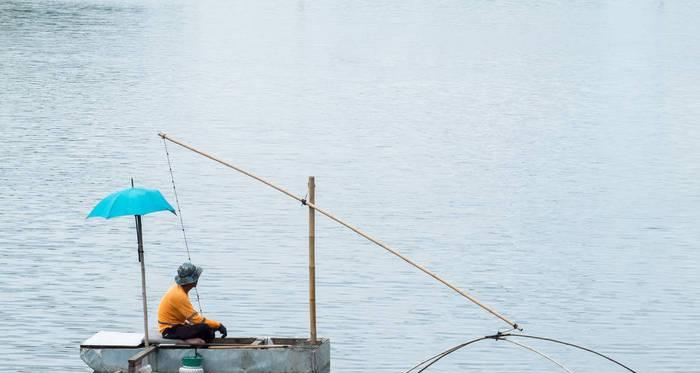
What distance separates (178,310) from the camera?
16.4 metres

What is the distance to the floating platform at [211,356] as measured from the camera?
16.0 meters

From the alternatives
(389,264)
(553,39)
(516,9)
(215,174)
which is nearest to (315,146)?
(215,174)

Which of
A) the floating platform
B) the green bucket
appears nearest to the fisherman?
the floating platform

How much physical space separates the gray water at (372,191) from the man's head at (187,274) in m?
4.39

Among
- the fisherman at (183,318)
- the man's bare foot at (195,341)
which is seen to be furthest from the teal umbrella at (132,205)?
the man's bare foot at (195,341)

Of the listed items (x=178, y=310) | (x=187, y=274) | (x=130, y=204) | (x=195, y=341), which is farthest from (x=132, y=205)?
(x=195, y=341)

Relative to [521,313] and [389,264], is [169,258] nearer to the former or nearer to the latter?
[389,264]

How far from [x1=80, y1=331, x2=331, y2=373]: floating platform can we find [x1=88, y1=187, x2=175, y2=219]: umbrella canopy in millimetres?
1589

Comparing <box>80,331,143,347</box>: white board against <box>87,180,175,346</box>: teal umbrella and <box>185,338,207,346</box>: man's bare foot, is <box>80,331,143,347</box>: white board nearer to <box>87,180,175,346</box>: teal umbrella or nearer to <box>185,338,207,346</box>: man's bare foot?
<box>87,180,175,346</box>: teal umbrella

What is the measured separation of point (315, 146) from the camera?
4259cm

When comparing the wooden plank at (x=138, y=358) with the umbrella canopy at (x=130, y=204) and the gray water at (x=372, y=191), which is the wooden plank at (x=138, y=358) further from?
the gray water at (x=372, y=191)

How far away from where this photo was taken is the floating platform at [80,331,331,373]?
52.5ft

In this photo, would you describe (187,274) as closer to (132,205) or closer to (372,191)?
(132,205)

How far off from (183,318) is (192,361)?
2.18 feet
